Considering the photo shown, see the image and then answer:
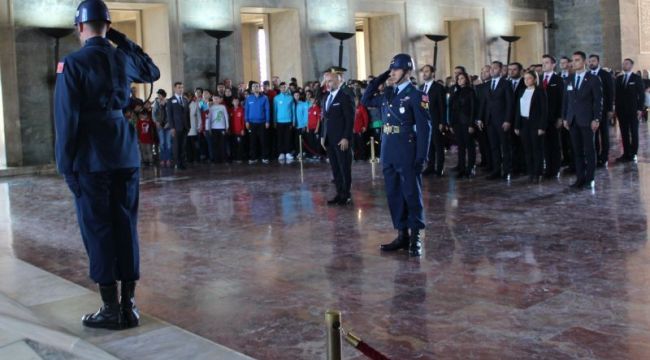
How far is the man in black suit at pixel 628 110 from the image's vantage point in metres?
12.9

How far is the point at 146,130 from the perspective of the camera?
647 inches

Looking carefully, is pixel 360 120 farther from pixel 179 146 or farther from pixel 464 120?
pixel 464 120

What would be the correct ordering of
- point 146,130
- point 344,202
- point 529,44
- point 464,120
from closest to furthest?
point 344,202 < point 464,120 < point 146,130 < point 529,44

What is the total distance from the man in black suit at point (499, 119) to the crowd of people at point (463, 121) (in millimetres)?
15

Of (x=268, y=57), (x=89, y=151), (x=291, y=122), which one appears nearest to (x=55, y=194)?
(x=291, y=122)

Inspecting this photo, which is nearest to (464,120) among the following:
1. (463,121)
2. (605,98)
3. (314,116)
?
(463,121)

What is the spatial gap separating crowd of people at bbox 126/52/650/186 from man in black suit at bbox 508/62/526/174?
0.02 meters

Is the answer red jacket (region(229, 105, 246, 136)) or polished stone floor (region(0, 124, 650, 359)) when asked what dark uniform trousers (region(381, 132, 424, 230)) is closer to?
polished stone floor (region(0, 124, 650, 359))

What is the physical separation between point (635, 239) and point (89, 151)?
178 inches

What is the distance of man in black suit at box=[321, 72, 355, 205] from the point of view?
9180mm

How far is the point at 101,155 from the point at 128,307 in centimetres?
92

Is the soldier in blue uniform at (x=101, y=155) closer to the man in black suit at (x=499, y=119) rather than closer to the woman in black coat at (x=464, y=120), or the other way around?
the man in black suit at (x=499, y=119)

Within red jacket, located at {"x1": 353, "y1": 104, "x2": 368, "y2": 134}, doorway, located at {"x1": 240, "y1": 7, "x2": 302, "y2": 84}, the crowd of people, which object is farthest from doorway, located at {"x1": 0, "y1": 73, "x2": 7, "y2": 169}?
red jacket, located at {"x1": 353, "y1": 104, "x2": 368, "y2": 134}

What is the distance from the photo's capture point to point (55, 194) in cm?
1170
